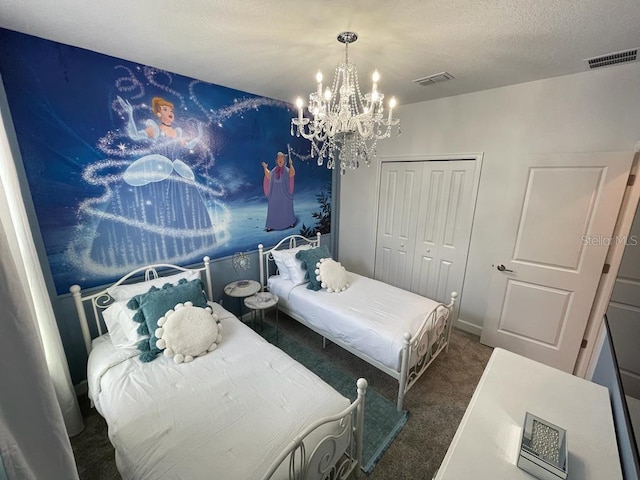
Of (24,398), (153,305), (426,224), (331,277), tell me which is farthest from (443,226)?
(24,398)

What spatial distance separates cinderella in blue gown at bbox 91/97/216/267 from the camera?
2145 millimetres

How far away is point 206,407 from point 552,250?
307 cm

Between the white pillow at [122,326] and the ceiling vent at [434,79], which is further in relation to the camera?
the ceiling vent at [434,79]

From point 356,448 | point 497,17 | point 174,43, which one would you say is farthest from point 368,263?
point 174,43

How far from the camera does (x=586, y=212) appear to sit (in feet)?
7.32

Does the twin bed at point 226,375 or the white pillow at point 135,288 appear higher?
the white pillow at point 135,288

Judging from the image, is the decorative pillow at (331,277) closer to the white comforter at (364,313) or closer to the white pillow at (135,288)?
the white comforter at (364,313)

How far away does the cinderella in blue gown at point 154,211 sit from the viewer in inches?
84.4

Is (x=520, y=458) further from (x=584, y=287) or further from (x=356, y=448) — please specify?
(x=584, y=287)

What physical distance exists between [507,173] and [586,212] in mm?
723

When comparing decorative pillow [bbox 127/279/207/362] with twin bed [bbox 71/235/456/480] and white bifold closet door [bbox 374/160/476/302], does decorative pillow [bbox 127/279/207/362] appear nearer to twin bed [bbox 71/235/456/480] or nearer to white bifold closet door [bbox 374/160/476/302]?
twin bed [bbox 71/235/456/480]

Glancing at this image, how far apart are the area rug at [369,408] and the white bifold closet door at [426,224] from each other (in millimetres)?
1680

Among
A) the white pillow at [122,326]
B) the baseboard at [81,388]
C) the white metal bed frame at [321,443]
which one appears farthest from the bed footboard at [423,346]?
the baseboard at [81,388]

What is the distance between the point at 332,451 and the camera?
4.32ft
